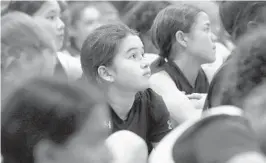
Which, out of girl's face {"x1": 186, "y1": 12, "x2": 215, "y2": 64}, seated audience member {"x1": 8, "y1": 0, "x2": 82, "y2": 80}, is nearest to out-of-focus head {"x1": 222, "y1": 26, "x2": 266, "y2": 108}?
girl's face {"x1": 186, "y1": 12, "x2": 215, "y2": 64}

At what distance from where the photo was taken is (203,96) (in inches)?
107

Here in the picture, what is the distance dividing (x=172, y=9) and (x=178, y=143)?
6.64 feet

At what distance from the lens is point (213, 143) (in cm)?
104

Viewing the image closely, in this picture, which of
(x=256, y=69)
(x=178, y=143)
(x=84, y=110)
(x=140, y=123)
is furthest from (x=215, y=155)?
(x=140, y=123)

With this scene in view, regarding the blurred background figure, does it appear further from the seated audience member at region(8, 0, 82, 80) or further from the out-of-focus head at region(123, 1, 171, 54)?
the out-of-focus head at region(123, 1, 171, 54)

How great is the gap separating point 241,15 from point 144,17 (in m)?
0.66

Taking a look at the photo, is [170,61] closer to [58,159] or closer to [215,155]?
[58,159]

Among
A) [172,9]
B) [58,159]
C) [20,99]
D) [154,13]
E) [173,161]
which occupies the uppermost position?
[173,161]

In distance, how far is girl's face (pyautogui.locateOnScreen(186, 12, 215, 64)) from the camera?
2.95 meters

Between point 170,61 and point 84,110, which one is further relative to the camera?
point 170,61

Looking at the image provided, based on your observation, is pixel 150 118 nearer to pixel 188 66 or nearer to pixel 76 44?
pixel 188 66

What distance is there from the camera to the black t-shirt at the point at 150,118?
2434 mm

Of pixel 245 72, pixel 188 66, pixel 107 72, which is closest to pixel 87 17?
pixel 188 66

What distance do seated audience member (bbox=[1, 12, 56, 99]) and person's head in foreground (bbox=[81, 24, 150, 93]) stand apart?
0.18m
